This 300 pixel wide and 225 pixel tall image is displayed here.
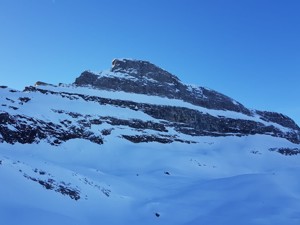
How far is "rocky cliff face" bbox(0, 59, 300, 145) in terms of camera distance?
4866 centimetres

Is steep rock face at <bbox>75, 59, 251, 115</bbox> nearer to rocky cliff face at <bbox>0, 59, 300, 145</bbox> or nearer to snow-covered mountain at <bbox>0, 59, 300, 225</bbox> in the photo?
rocky cliff face at <bbox>0, 59, 300, 145</bbox>

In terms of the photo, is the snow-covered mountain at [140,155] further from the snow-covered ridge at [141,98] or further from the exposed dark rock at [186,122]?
the snow-covered ridge at [141,98]

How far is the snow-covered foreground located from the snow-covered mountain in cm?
10

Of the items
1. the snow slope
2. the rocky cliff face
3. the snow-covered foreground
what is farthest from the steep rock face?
the snow-covered foreground

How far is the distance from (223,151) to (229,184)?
2922 cm

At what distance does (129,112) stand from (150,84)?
61.5 ft

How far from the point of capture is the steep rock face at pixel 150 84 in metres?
80.6

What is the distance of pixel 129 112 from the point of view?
220 feet

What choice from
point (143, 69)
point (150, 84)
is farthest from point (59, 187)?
point (143, 69)

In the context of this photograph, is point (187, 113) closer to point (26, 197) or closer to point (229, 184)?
point (229, 184)

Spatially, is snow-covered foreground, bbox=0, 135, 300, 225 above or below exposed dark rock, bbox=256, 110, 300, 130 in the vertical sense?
below

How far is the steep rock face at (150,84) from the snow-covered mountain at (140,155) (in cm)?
26

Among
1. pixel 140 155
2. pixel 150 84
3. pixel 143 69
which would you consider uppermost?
pixel 143 69

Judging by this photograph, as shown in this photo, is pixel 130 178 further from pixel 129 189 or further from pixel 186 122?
pixel 186 122
